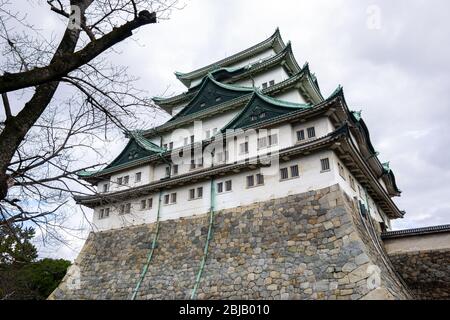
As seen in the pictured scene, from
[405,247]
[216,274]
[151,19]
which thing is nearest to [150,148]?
[216,274]

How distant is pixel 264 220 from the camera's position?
49.7 ft

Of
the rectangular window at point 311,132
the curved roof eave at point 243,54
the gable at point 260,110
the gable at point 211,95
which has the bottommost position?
the rectangular window at point 311,132

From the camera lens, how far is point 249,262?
1420cm

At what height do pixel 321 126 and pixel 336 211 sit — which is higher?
pixel 321 126

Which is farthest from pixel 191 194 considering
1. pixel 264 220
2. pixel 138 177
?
pixel 264 220

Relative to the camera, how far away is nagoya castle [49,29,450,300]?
12.9m

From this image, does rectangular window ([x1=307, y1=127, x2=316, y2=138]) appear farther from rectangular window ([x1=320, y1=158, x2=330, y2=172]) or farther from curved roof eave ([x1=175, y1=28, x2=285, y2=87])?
curved roof eave ([x1=175, y1=28, x2=285, y2=87])

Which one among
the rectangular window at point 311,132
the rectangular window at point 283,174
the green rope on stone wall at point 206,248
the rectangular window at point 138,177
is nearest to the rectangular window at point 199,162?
the green rope on stone wall at point 206,248

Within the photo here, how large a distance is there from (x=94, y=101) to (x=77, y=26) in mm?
1055

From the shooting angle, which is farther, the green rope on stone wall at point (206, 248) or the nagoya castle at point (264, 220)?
the green rope on stone wall at point (206, 248)

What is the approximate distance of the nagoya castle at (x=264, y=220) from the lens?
12.9 metres

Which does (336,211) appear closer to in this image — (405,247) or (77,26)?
(405,247)

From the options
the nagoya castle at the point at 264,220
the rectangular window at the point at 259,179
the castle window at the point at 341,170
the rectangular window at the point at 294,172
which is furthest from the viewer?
the rectangular window at the point at 259,179

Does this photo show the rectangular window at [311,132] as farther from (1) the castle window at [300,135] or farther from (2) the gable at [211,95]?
(2) the gable at [211,95]
